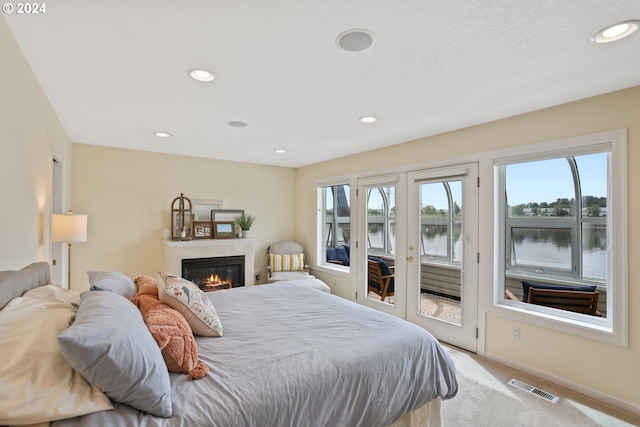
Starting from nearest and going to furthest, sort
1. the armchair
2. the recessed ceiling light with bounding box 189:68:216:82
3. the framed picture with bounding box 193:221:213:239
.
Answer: the recessed ceiling light with bounding box 189:68:216:82
the armchair
the framed picture with bounding box 193:221:213:239

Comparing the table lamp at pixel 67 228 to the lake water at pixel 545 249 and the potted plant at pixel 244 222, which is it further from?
the lake water at pixel 545 249

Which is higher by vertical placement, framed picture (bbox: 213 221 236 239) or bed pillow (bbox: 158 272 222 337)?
framed picture (bbox: 213 221 236 239)

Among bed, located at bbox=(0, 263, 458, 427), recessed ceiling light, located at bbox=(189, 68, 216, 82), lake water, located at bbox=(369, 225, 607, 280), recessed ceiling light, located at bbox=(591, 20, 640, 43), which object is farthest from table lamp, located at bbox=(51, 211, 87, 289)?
recessed ceiling light, located at bbox=(591, 20, 640, 43)

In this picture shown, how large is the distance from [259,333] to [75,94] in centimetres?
239

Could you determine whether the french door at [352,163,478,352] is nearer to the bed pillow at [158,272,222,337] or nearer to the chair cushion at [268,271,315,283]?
the chair cushion at [268,271,315,283]

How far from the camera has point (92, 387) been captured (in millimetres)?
1069

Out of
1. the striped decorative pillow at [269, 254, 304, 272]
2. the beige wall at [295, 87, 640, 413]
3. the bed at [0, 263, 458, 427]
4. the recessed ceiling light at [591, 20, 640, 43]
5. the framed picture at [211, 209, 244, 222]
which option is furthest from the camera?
the striped decorative pillow at [269, 254, 304, 272]

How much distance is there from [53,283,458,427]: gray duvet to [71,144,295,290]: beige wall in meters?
2.94

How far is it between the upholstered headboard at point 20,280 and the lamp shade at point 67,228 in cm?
99

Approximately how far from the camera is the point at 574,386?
259cm

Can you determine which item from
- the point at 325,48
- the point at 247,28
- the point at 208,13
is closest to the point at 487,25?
the point at 325,48

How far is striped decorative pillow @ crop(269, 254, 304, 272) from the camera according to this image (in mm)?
5316

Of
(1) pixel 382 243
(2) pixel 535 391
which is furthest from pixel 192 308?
(1) pixel 382 243

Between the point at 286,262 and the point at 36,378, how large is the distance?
443 centimetres
